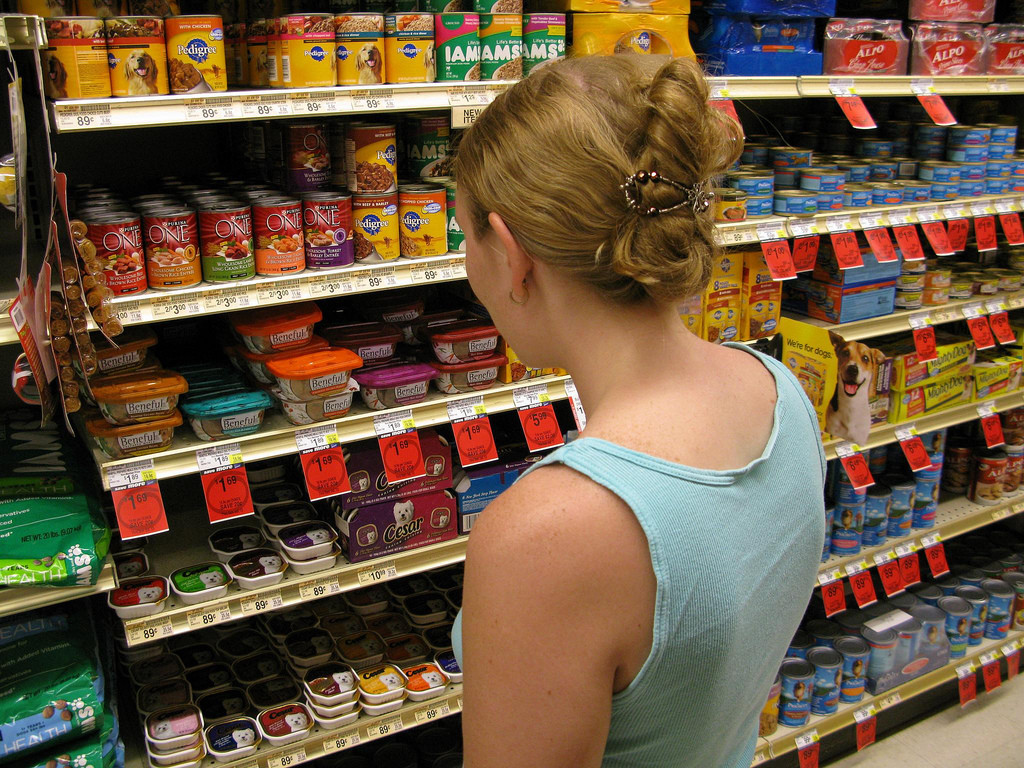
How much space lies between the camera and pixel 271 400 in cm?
206

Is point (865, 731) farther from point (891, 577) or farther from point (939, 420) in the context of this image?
point (939, 420)

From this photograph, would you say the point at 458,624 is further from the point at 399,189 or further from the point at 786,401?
the point at 399,189

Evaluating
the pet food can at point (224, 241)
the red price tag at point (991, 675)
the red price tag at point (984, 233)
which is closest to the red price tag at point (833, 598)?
the red price tag at point (991, 675)

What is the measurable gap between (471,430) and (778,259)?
99cm

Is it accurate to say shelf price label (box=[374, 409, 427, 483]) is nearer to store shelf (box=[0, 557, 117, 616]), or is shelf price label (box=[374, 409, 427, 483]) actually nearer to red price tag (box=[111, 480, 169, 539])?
red price tag (box=[111, 480, 169, 539])

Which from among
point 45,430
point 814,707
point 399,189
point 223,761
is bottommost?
point 814,707

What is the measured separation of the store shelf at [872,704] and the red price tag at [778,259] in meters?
1.43

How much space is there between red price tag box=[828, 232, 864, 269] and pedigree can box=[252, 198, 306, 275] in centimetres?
153

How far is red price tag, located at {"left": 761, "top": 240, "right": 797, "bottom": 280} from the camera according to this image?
249 cm

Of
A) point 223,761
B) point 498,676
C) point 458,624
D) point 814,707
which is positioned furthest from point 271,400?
point 814,707

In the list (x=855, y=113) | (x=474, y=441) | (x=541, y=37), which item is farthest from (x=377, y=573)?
(x=855, y=113)

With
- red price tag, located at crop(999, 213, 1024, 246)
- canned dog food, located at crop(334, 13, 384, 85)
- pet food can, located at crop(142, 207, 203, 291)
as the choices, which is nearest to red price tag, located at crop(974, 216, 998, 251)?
red price tag, located at crop(999, 213, 1024, 246)

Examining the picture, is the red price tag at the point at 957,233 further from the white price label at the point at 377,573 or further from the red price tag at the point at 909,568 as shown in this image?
the white price label at the point at 377,573

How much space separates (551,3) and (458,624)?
1.64m
